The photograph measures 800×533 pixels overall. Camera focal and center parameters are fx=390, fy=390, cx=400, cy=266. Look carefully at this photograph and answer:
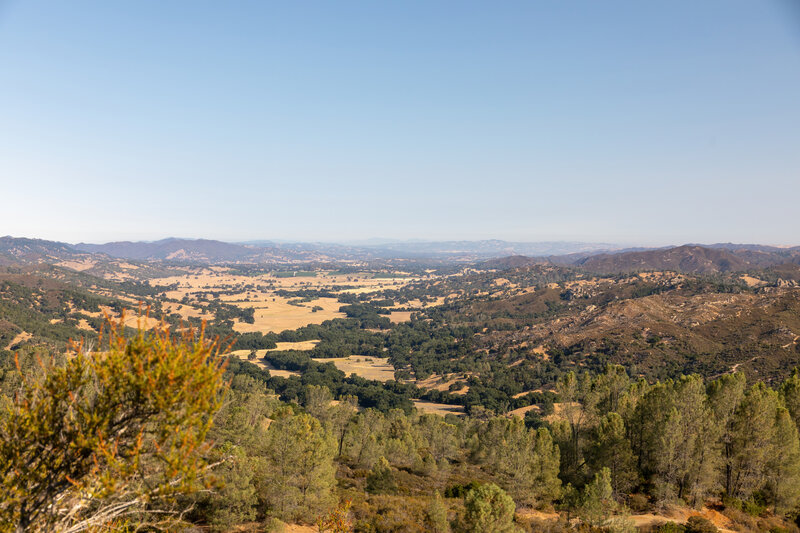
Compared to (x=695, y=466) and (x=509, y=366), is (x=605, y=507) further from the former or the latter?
(x=509, y=366)

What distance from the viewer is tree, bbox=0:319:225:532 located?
402 inches

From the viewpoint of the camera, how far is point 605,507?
2908cm

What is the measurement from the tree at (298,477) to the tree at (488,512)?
15.5 metres

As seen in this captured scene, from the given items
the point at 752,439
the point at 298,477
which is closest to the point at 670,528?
the point at 752,439

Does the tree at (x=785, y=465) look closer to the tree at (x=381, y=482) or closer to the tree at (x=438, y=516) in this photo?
the tree at (x=438, y=516)

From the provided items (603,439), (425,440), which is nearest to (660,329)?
(425,440)

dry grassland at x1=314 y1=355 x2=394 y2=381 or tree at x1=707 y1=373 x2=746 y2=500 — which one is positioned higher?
tree at x1=707 y1=373 x2=746 y2=500

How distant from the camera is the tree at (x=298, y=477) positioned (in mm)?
31641

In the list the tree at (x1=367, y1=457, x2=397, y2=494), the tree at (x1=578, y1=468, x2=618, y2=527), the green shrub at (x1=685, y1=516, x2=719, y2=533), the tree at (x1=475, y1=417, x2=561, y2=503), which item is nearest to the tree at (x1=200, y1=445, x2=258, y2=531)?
the tree at (x1=367, y1=457, x2=397, y2=494)

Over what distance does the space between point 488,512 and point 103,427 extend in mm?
19100

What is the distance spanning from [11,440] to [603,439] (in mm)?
43621

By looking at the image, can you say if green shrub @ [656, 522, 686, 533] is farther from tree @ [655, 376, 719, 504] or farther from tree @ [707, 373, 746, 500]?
tree @ [707, 373, 746, 500]

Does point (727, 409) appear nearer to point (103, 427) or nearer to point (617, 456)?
point (617, 456)

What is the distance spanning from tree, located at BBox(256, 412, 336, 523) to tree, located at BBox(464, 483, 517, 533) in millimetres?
15484
